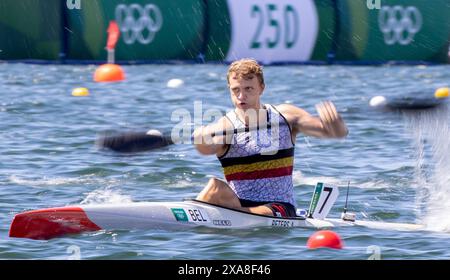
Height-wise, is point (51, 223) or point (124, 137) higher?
point (124, 137)

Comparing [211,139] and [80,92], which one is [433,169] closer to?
[211,139]

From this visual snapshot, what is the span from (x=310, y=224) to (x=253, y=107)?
3.90ft

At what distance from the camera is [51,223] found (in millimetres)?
8734

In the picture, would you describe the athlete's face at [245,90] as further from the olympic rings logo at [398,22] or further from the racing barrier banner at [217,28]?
the olympic rings logo at [398,22]

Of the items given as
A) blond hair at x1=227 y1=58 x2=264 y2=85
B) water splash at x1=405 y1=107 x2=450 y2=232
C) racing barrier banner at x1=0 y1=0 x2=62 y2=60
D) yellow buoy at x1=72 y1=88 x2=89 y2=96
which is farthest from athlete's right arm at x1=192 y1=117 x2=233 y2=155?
racing barrier banner at x1=0 y1=0 x2=62 y2=60

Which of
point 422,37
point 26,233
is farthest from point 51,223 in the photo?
point 422,37

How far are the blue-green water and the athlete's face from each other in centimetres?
103

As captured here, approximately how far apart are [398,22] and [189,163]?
12.9 m

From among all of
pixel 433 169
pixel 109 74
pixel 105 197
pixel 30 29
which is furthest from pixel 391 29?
pixel 105 197

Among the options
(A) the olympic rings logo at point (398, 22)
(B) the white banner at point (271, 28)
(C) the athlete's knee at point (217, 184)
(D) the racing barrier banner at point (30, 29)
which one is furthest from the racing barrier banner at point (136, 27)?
(C) the athlete's knee at point (217, 184)

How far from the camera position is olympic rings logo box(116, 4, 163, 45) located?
23828 millimetres

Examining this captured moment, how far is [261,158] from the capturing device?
8.98m

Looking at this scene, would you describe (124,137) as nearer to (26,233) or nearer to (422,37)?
(26,233)
